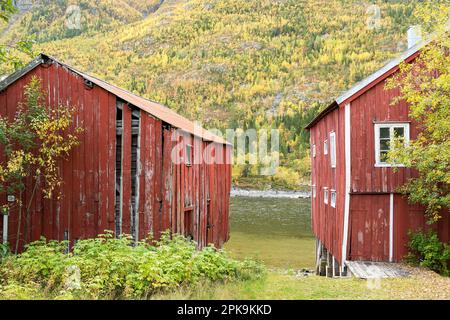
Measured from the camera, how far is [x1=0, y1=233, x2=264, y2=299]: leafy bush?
1038cm

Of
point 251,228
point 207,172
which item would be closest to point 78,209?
point 207,172

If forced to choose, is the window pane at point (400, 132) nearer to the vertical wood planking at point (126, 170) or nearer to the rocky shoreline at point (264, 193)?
the vertical wood planking at point (126, 170)

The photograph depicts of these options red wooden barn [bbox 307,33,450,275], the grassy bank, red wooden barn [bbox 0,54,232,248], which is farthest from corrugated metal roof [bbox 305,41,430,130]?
the grassy bank

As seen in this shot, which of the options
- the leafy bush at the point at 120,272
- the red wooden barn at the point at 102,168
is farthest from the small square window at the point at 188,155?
the leafy bush at the point at 120,272

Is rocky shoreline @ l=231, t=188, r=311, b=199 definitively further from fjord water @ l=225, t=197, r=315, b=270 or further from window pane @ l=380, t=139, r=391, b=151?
window pane @ l=380, t=139, r=391, b=151

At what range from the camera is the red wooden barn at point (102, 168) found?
16.0 metres

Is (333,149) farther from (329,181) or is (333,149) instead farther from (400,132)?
(400,132)

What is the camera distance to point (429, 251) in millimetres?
16266

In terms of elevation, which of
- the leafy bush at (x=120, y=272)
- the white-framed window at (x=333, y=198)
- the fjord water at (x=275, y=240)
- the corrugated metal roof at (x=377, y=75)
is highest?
the corrugated metal roof at (x=377, y=75)

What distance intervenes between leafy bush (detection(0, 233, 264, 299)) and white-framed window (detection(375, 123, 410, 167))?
7419 mm

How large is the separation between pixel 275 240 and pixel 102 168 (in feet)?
75.5

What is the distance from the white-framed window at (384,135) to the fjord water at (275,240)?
7.38 metres

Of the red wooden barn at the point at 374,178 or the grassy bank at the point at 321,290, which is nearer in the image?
the grassy bank at the point at 321,290

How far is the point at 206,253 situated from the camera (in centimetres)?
1237
